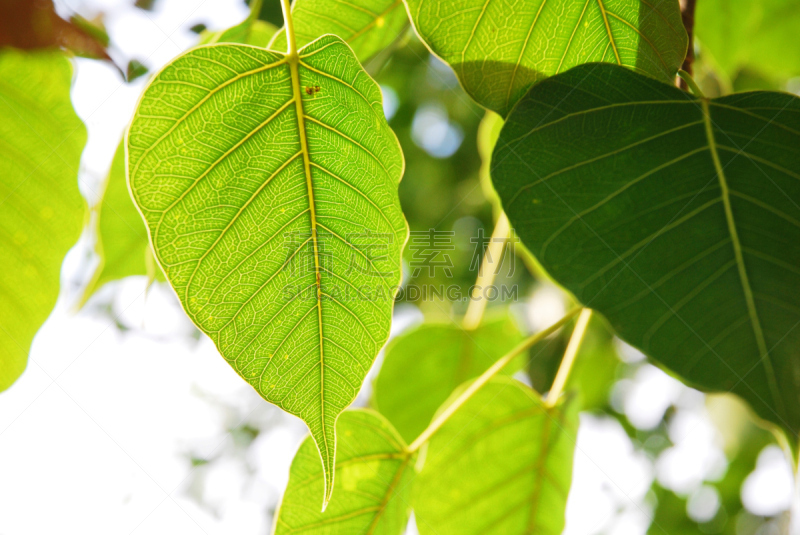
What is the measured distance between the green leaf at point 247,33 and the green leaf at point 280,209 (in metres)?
0.32

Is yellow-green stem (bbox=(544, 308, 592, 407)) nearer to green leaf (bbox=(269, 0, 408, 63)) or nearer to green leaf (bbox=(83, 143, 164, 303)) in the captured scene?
green leaf (bbox=(269, 0, 408, 63))

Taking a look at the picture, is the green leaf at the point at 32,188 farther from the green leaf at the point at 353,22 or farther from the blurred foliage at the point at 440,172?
the blurred foliage at the point at 440,172

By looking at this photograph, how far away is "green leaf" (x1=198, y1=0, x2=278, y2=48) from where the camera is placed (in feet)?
2.46

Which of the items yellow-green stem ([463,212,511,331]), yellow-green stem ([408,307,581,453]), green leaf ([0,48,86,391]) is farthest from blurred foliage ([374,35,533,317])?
green leaf ([0,48,86,391])

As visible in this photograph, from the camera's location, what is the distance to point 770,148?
0.47m

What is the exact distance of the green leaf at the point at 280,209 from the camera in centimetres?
45

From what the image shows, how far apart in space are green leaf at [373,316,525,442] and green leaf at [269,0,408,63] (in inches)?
22.5

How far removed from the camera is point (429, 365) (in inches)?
44.8

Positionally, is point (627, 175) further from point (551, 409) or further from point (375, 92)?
point (551, 409)

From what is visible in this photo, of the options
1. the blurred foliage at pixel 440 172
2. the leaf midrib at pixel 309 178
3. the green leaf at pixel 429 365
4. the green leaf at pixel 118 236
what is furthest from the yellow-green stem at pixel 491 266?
the blurred foliage at pixel 440 172

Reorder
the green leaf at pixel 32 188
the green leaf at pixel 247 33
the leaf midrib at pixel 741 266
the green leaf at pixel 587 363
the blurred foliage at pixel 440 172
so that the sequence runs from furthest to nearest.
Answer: the blurred foliage at pixel 440 172 → the green leaf at pixel 587 363 → the green leaf at pixel 247 33 → the green leaf at pixel 32 188 → the leaf midrib at pixel 741 266

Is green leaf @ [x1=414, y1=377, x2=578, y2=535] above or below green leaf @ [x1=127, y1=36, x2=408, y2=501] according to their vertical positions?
below

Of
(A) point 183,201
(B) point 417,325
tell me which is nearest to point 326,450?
(A) point 183,201

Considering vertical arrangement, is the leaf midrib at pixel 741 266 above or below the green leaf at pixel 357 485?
above
